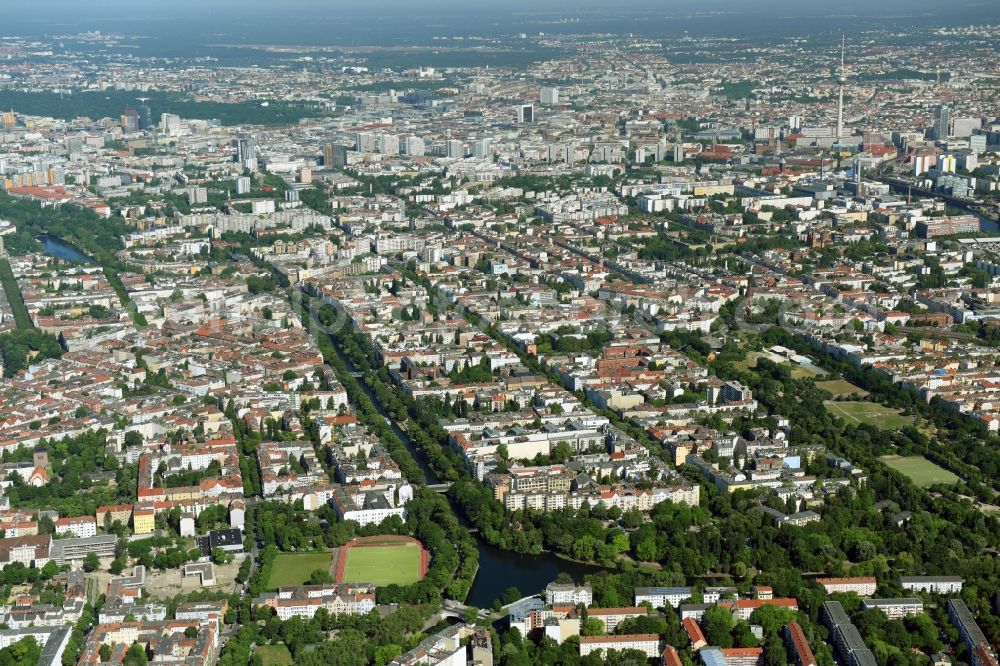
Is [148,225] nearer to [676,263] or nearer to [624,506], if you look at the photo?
[676,263]

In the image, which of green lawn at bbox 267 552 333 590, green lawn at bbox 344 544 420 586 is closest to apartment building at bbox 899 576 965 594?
green lawn at bbox 344 544 420 586

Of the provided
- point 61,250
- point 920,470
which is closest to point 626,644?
point 920,470

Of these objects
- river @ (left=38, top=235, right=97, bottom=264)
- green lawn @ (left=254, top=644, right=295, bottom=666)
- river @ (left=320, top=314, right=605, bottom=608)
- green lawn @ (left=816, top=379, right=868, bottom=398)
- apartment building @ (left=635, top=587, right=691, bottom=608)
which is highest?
apartment building @ (left=635, top=587, right=691, bottom=608)

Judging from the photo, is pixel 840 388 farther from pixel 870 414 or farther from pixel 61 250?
pixel 61 250

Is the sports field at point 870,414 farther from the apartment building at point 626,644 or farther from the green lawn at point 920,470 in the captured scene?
the apartment building at point 626,644

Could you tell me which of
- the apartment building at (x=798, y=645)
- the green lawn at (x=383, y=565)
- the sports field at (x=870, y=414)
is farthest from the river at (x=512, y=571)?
the sports field at (x=870, y=414)

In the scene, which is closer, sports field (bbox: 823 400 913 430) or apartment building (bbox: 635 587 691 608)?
apartment building (bbox: 635 587 691 608)

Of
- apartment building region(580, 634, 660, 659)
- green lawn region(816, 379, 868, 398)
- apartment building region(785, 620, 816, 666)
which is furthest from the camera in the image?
green lawn region(816, 379, 868, 398)

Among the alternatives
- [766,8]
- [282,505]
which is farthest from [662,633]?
[766,8]

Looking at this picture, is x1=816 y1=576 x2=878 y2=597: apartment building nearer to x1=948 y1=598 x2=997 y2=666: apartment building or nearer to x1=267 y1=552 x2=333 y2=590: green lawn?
x1=948 y1=598 x2=997 y2=666: apartment building
